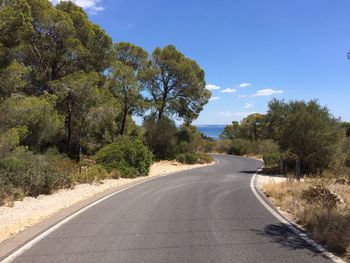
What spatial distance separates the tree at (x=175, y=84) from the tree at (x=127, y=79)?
174cm

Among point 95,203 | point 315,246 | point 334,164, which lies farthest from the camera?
point 334,164

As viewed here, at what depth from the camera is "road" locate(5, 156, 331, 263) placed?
279 inches

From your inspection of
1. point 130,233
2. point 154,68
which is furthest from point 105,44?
point 130,233

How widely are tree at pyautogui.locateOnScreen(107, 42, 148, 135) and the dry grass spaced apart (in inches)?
1017

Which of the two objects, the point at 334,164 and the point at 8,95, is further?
the point at 334,164

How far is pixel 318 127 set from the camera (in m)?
32.1

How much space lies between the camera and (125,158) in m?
27.8

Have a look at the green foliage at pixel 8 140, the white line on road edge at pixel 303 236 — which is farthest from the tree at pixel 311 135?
the green foliage at pixel 8 140

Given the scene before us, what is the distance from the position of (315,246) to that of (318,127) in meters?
25.6

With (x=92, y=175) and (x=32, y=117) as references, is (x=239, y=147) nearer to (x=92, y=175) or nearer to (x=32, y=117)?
(x=92, y=175)

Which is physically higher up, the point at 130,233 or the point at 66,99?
the point at 66,99

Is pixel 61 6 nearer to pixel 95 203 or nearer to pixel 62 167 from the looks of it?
pixel 62 167

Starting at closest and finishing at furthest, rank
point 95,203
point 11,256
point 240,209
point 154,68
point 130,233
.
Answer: point 11,256, point 130,233, point 240,209, point 95,203, point 154,68

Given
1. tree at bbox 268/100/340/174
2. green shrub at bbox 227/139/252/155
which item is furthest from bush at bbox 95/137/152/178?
green shrub at bbox 227/139/252/155
